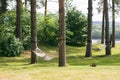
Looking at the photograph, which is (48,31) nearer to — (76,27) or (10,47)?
(76,27)

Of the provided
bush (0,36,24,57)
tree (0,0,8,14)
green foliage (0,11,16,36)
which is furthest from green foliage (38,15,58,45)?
bush (0,36,24,57)

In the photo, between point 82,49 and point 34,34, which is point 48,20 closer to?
point 82,49

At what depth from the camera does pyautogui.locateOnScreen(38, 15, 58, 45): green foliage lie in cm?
4197

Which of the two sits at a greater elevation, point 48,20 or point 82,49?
point 48,20

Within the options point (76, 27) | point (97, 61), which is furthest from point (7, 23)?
point (97, 61)

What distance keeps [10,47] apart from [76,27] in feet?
47.9

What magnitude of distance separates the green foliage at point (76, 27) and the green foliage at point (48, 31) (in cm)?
226

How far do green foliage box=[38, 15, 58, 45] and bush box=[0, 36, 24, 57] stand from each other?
1012cm

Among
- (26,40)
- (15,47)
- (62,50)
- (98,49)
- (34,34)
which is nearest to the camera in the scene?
(62,50)

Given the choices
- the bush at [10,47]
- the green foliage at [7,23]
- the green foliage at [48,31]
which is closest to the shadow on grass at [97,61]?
the bush at [10,47]

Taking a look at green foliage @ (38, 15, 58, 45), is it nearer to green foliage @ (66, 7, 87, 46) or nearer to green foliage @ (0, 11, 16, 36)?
green foliage @ (66, 7, 87, 46)

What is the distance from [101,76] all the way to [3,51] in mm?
19341

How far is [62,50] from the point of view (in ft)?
67.2

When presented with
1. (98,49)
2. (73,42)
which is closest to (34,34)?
(98,49)
